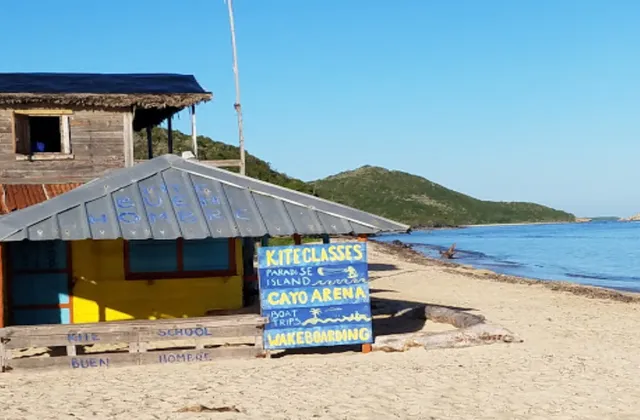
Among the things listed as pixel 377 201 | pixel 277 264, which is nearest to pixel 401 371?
pixel 277 264

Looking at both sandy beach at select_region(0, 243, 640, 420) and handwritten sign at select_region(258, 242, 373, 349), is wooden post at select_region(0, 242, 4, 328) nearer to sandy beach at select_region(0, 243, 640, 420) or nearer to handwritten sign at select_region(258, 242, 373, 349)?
sandy beach at select_region(0, 243, 640, 420)

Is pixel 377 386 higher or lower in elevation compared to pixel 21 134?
lower

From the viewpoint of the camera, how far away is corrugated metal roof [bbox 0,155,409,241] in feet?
35.0

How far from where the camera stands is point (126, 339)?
11.1 m

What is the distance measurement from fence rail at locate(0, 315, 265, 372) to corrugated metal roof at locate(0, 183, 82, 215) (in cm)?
355

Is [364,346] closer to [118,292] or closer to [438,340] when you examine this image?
[438,340]

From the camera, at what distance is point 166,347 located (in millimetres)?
12734

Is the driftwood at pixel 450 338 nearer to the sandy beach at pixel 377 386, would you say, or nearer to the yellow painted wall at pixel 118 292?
the sandy beach at pixel 377 386

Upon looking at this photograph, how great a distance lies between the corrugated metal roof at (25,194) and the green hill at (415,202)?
108096mm

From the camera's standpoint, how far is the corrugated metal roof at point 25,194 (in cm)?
1405

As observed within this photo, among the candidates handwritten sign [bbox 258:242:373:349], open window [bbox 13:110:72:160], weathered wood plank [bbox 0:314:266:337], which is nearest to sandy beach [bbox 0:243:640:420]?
handwritten sign [bbox 258:242:373:349]

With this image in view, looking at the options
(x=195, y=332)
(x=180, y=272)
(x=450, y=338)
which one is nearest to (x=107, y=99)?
(x=180, y=272)

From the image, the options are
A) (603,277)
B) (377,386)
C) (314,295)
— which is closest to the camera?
(377,386)

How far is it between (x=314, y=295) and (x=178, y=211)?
242 cm
